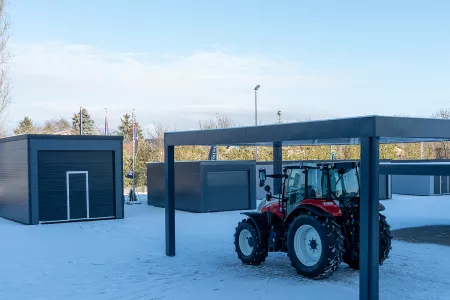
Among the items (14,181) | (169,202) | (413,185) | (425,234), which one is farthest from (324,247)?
(413,185)

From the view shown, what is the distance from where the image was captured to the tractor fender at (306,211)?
8039 mm

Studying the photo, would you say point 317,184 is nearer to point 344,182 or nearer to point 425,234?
point 344,182

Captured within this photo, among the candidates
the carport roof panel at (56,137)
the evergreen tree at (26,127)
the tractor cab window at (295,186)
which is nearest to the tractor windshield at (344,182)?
the tractor cab window at (295,186)

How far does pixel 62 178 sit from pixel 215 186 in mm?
5658

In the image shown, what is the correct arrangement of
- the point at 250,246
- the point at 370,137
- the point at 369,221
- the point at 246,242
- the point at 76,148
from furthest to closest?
→ 1. the point at 76,148
2. the point at 246,242
3. the point at 250,246
4. the point at 369,221
5. the point at 370,137

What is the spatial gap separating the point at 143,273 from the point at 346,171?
411cm

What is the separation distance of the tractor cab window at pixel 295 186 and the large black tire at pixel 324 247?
2.39 ft

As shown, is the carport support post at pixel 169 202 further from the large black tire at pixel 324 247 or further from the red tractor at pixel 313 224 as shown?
the large black tire at pixel 324 247

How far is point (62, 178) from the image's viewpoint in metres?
16.7

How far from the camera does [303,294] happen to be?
7.34m

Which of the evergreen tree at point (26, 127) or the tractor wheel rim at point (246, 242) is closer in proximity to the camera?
the tractor wheel rim at point (246, 242)

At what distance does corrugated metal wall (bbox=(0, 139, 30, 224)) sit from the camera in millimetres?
16266

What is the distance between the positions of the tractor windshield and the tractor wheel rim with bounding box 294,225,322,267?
0.88 metres

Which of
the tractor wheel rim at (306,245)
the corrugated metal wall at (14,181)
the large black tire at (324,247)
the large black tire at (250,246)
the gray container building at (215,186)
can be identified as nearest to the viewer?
the large black tire at (324,247)
